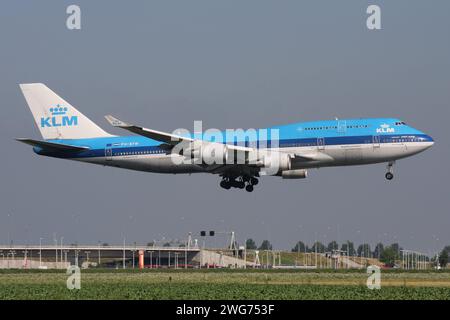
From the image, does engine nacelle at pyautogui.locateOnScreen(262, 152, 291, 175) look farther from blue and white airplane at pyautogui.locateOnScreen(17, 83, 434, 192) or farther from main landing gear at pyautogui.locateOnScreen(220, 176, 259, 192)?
main landing gear at pyautogui.locateOnScreen(220, 176, 259, 192)

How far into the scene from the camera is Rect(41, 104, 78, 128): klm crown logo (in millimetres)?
88750

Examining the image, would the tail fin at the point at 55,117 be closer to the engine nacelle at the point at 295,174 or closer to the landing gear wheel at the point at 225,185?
the landing gear wheel at the point at 225,185

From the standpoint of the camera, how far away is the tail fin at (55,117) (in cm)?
8725

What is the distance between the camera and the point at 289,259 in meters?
186

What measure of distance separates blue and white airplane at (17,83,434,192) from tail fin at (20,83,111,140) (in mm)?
190

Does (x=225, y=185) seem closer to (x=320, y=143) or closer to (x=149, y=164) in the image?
(x=149, y=164)

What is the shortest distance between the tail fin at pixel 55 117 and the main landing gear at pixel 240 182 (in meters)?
12.1

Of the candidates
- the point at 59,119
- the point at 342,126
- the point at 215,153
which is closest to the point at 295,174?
the point at 342,126
